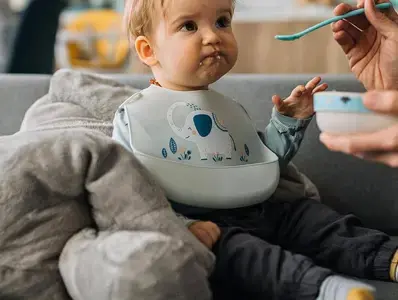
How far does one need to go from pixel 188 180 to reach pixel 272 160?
→ 0.20m

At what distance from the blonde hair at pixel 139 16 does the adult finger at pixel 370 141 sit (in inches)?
18.5

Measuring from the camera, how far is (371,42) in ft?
4.02

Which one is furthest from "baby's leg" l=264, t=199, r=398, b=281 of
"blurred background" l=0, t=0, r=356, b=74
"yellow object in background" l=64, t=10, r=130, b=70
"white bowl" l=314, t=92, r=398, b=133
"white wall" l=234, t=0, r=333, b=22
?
"yellow object in background" l=64, t=10, r=130, b=70

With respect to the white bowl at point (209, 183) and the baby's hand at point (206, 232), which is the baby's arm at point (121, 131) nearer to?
the white bowl at point (209, 183)

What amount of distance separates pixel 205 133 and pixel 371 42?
40 cm

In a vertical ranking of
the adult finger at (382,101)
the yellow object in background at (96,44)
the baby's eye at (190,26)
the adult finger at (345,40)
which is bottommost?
the yellow object in background at (96,44)

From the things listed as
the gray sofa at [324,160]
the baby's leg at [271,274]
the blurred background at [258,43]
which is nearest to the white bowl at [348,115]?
the baby's leg at [271,274]

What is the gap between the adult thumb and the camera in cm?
110

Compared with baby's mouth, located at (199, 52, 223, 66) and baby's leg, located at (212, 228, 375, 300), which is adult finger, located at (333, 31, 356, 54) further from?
baby's leg, located at (212, 228, 375, 300)

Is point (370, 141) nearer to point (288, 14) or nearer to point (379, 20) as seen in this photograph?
point (379, 20)

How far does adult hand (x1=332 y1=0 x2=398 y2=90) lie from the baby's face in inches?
8.6

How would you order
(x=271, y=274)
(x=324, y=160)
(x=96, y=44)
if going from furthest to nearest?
1. (x=96, y=44)
2. (x=324, y=160)
3. (x=271, y=274)

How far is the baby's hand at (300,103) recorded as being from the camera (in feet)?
3.91

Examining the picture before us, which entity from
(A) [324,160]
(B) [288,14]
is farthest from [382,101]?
(B) [288,14]
